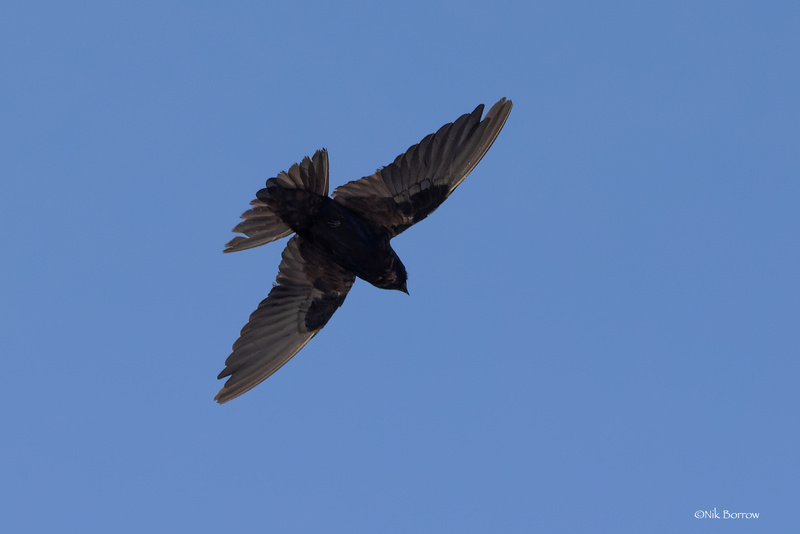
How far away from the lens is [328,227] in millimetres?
13883

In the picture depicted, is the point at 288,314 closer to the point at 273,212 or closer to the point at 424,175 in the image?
the point at 273,212

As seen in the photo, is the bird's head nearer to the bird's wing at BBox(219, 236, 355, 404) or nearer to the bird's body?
the bird's body

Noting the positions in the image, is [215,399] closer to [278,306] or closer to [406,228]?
[278,306]

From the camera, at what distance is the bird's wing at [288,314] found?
1482 centimetres

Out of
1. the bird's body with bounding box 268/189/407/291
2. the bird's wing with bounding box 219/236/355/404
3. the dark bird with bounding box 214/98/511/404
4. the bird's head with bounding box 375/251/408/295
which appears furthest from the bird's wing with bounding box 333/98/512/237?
the bird's wing with bounding box 219/236/355/404

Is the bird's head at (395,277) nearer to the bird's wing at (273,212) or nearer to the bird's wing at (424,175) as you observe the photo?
the bird's wing at (424,175)

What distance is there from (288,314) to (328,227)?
2.11 metres

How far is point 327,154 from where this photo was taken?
13.2 m

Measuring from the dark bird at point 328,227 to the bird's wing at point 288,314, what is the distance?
0.6 inches

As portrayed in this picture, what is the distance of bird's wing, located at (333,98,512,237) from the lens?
1330cm

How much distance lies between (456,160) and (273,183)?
267 cm

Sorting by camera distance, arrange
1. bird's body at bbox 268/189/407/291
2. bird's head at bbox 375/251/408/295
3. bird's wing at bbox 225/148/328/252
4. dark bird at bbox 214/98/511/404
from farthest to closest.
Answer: bird's head at bbox 375/251/408/295 → bird's body at bbox 268/189/407/291 → dark bird at bbox 214/98/511/404 → bird's wing at bbox 225/148/328/252

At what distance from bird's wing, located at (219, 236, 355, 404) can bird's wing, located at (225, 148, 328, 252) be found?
0.70m

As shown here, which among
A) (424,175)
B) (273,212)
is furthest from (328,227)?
(424,175)
